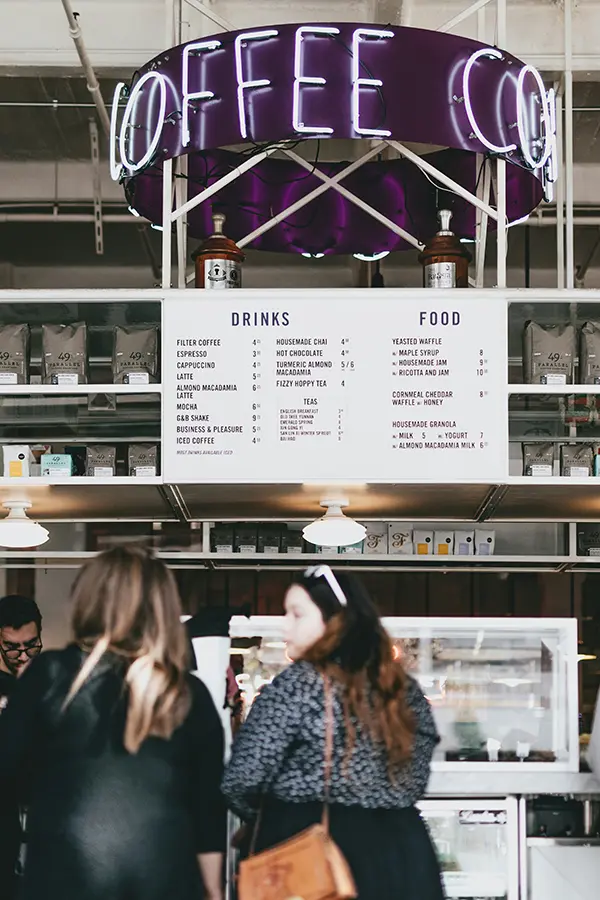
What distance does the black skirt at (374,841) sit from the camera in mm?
2930

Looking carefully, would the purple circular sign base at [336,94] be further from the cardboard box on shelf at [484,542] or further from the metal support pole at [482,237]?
the cardboard box on shelf at [484,542]

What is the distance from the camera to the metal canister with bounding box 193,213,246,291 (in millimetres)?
5062

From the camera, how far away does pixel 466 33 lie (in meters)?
6.11

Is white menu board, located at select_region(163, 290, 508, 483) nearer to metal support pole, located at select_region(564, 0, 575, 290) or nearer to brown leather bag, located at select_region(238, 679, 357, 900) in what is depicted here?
metal support pole, located at select_region(564, 0, 575, 290)

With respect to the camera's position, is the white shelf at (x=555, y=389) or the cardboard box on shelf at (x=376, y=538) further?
the cardboard box on shelf at (x=376, y=538)

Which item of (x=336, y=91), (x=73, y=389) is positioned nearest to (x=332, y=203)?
(x=336, y=91)

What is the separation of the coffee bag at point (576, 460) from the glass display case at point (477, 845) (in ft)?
4.46

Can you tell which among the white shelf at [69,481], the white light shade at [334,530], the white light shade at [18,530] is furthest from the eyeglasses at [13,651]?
the white light shade at [334,530]

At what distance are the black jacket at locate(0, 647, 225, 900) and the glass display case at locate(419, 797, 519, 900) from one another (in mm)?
1687

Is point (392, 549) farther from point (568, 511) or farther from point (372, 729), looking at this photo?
point (372, 729)

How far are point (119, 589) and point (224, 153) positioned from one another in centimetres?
345

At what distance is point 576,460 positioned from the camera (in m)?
5.04

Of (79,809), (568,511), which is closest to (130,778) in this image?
(79,809)

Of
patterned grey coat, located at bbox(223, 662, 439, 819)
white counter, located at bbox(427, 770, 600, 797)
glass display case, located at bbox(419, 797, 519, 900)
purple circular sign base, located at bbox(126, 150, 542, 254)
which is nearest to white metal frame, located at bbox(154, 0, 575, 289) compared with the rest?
purple circular sign base, located at bbox(126, 150, 542, 254)
